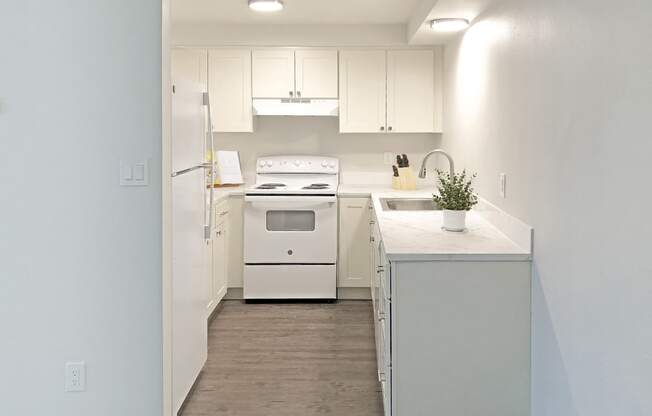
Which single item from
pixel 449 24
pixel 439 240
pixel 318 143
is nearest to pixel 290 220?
pixel 318 143

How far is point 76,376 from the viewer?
2.62m

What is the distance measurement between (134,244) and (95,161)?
14.4 inches

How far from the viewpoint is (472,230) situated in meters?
3.09

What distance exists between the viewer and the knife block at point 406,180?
5410 mm

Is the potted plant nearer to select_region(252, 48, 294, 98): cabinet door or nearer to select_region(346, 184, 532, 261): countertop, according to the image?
select_region(346, 184, 532, 261): countertop

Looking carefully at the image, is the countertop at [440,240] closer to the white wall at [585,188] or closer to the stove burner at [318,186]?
the white wall at [585,188]

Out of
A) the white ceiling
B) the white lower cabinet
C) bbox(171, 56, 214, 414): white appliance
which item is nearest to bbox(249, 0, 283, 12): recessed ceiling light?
the white ceiling

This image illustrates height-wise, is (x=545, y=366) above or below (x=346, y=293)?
above

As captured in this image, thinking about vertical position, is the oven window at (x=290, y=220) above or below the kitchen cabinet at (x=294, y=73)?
below

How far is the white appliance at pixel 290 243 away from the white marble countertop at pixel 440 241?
155 cm

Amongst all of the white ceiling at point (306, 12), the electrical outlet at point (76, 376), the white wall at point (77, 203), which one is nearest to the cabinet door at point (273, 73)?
the white ceiling at point (306, 12)

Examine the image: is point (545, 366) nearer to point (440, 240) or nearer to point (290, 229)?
point (440, 240)

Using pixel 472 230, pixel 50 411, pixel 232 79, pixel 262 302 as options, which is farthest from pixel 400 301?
pixel 232 79

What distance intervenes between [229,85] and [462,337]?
3.61m
